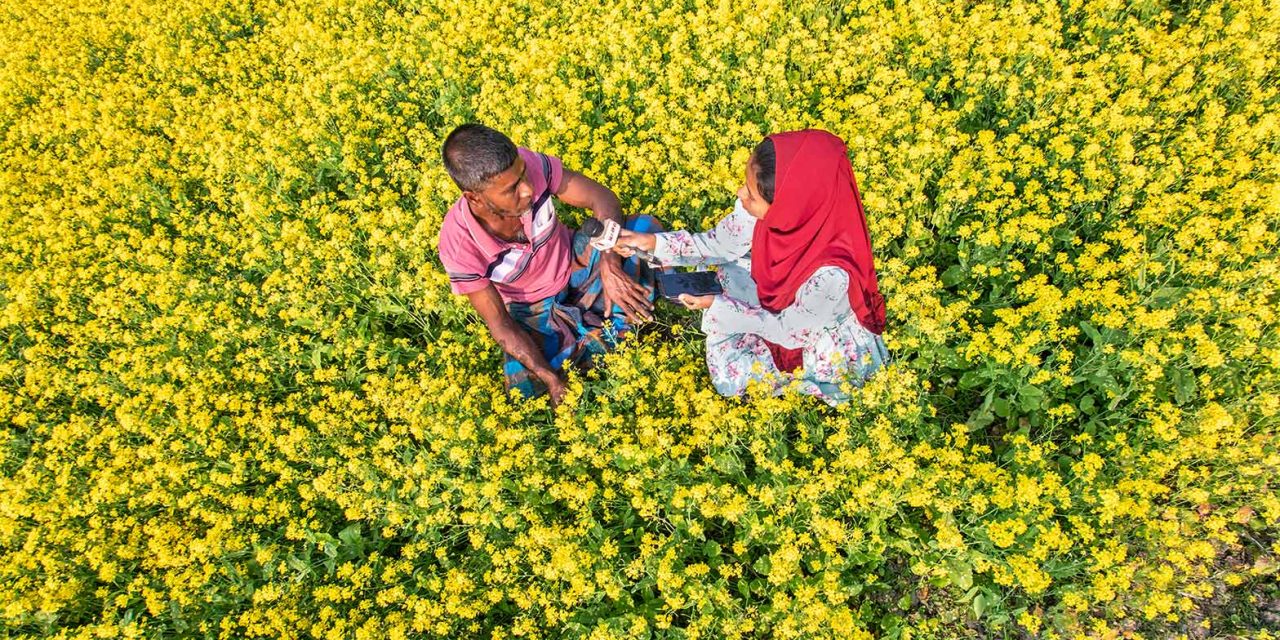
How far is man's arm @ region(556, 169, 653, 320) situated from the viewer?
3537mm

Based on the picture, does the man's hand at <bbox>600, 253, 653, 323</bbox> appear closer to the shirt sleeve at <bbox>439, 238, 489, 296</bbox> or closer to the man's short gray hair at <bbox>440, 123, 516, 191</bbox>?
the shirt sleeve at <bbox>439, 238, 489, 296</bbox>

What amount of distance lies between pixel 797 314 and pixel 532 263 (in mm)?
1500

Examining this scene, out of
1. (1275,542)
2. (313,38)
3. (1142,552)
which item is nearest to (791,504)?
(1142,552)

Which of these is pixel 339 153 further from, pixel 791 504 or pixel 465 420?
pixel 791 504

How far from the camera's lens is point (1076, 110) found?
4238 mm

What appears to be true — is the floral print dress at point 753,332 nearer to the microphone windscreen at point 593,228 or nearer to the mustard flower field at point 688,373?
the mustard flower field at point 688,373

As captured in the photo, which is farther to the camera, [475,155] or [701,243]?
[701,243]

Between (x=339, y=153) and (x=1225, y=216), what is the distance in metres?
6.48

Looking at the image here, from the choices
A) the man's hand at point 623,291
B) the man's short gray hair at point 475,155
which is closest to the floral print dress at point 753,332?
the man's hand at point 623,291

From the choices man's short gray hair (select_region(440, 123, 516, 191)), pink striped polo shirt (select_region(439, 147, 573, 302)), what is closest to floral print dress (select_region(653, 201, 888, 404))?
pink striped polo shirt (select_region(439, 147, 573, 302))

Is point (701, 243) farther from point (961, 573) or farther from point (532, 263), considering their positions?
point (961, 573)

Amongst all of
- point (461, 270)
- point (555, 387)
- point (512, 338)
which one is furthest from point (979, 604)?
point (461, 270)

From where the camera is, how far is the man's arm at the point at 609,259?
354 cm

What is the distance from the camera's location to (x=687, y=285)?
3.41 metres
